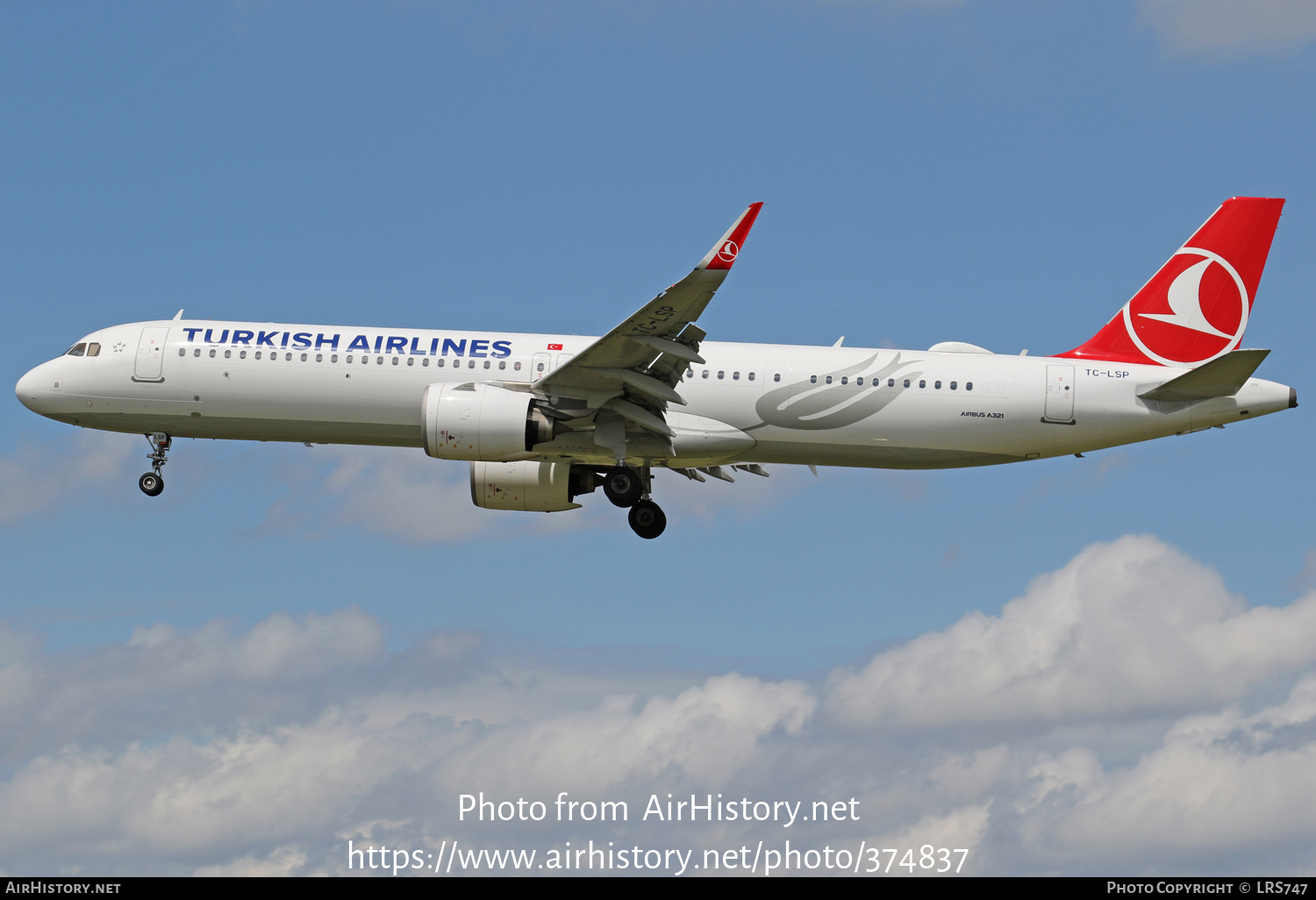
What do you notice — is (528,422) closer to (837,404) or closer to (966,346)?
(837,404)

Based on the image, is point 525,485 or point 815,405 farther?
point 525,485

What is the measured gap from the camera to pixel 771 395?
1287 inches

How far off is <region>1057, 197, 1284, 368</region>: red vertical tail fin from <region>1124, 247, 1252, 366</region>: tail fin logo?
0.07 ft

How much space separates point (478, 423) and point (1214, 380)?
1706cm

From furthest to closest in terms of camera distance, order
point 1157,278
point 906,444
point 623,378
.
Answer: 1. point 1157,278
2. point 906,444
3. point 623,378

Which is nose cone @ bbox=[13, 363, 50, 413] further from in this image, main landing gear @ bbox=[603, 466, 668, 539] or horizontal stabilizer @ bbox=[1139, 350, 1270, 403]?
horizontal stabilizer @ bbox=[1139, 350, 1270, 403]

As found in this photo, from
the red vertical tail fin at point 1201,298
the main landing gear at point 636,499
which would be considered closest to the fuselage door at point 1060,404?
the red vertical tail fin at point 1201,298

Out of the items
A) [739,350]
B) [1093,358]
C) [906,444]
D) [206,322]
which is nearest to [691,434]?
[739,350]

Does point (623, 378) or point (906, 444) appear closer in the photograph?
point (623, 378)

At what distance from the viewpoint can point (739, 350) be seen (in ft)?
110

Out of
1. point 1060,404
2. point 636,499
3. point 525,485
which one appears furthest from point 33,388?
point 1060,404

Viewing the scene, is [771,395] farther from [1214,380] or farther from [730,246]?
[1214,380]

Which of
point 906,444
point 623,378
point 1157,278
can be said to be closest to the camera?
point 623,378

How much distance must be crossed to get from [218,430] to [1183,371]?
23807 millimetres
